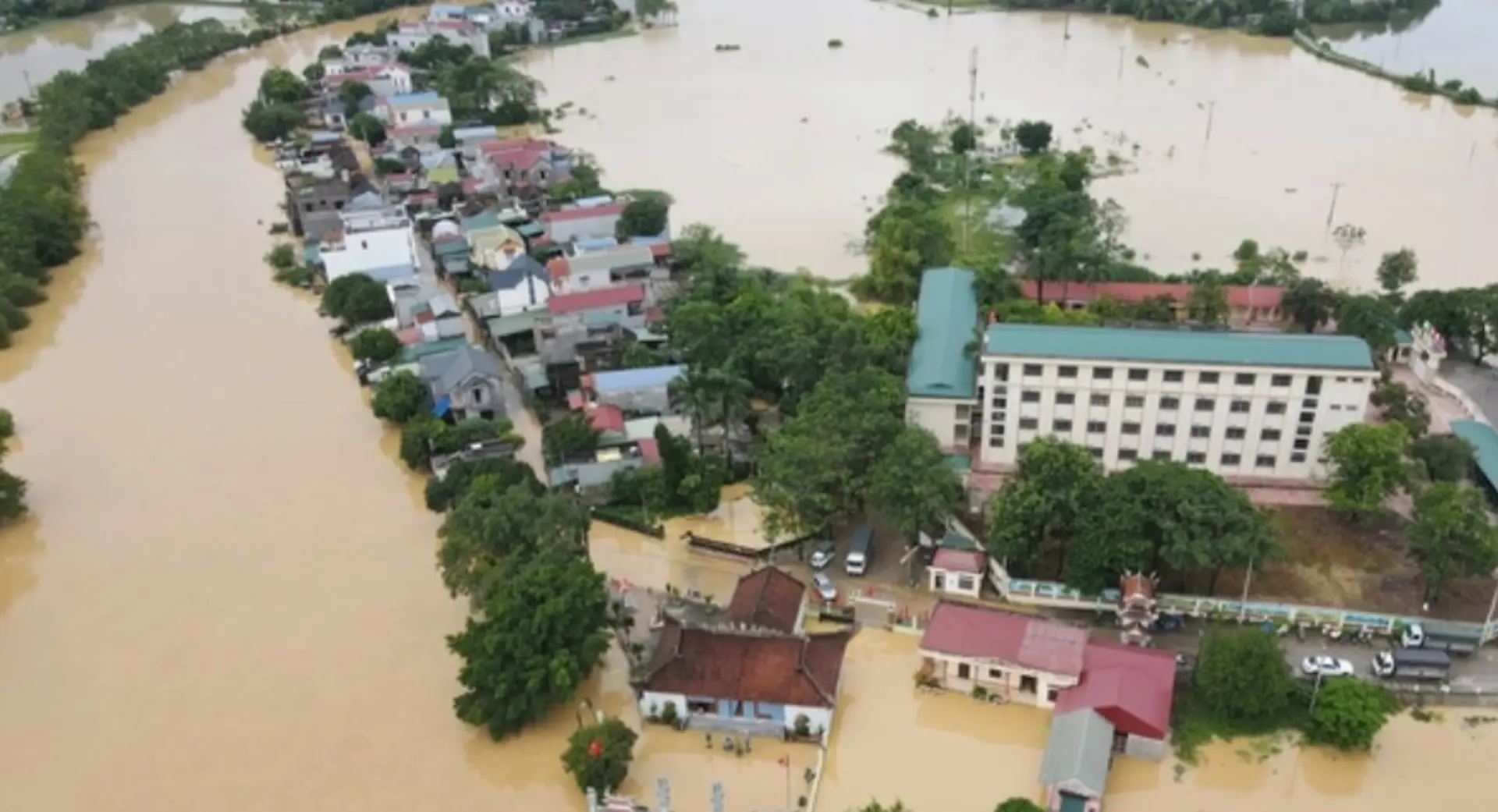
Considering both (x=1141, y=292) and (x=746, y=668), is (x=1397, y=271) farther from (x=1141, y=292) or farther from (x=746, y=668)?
(x=746, y=668)

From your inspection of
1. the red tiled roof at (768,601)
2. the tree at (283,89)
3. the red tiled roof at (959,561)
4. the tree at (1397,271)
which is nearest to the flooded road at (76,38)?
the tree at (283,89)

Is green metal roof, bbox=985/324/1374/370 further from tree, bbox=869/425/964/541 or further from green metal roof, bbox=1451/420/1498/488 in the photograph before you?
green metal roof, bbox=1451/420/1498/488

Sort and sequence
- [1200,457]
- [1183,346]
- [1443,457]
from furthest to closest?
[1200,457]
[1183,346]
[1443,457]

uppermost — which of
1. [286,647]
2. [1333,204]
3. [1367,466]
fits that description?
[1367,466]

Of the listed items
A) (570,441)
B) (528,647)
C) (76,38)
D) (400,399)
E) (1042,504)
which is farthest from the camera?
(76,38)

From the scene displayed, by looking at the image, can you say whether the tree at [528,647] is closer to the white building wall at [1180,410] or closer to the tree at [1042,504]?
the tree at [1042,504]

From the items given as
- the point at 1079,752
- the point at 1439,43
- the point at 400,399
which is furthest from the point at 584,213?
the point at 1439,43

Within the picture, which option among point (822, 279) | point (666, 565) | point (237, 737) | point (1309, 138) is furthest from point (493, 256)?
point (1309, 138)

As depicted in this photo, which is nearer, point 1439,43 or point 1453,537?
point 1453,537
